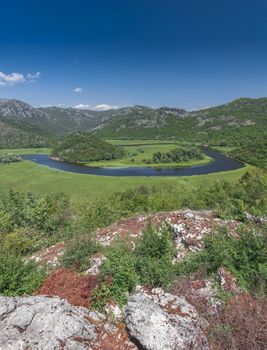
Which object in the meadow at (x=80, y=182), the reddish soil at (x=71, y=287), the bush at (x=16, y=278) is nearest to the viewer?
the reddish soil at (x=71, y=287)

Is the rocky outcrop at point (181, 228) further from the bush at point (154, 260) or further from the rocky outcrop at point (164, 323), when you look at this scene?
the rocky outcrop at point (164, 323)

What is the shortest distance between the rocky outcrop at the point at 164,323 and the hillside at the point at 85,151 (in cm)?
15834

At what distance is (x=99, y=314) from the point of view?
10.2m

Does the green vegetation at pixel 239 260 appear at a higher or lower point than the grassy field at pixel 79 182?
higher

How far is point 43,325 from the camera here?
8.80m

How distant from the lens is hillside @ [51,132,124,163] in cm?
16788

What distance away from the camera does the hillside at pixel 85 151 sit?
168 m

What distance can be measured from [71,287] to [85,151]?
169 meters

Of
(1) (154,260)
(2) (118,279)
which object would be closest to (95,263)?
(1) (154,260)

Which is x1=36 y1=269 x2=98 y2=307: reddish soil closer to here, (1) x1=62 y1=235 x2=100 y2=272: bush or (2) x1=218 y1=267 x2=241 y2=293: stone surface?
(1) x1=62 y1=235 x2=100 y2=272: bush

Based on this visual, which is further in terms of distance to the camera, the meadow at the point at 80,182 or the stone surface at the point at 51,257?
the meadow at the point at 80,182

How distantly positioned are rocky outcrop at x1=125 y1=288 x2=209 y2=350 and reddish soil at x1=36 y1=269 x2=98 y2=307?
263 cm

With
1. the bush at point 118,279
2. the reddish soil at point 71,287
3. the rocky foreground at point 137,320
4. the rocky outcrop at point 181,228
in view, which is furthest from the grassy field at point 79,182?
the rocky foreground at point 137,320

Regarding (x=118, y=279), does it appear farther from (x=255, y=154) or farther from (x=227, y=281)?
(x=255, y=154)
